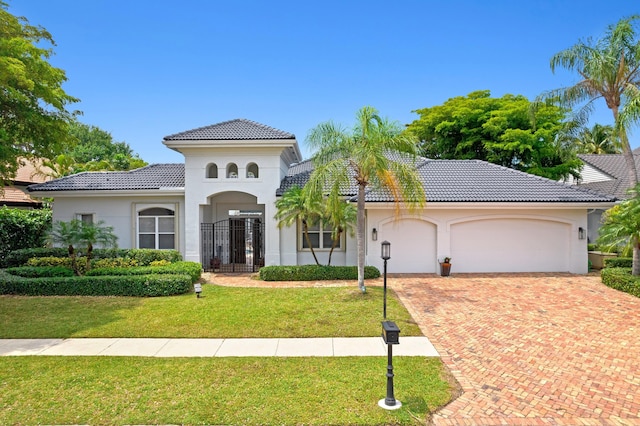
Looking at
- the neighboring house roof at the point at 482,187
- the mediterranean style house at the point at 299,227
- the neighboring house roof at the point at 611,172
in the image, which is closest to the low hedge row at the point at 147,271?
the mediterranean style house at the point at 299,227

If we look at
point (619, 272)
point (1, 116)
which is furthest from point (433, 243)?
point (1, 116)

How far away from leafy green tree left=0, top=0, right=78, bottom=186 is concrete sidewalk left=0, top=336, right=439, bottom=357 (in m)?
7.22

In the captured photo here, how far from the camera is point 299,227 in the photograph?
15961 mm

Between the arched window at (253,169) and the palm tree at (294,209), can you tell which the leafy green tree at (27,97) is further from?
the palm tree at (294,209)

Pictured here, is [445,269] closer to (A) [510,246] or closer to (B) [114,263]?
(A) [510,246]

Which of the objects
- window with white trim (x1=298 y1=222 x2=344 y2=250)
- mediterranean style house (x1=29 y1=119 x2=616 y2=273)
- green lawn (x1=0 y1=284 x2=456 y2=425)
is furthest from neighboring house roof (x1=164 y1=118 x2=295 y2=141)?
green lawn (x1=0 y1=284 x2=456 y2=425)

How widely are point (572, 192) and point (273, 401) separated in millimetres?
16181

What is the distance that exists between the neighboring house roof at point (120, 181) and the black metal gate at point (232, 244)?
281 cm

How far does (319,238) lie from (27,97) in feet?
41.2

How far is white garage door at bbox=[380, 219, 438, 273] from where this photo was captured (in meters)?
15.1

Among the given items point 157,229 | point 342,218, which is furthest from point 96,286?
point 342,218

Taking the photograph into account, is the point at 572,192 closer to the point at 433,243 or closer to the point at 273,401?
the point at 433,243

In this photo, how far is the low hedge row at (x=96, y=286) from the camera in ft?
36.9

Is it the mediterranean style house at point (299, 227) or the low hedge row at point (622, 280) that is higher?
the mediterranean style house at point (299, 227)
